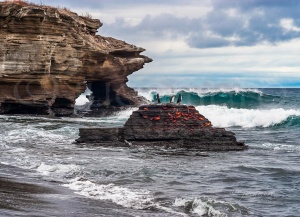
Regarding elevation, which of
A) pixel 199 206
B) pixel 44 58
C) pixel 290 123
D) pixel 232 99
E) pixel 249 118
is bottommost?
pixel 199 206

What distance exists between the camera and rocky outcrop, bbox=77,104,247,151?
18922 millimetres

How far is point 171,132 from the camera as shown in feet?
63.1

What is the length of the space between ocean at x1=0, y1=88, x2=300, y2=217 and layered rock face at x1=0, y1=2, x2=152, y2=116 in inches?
324

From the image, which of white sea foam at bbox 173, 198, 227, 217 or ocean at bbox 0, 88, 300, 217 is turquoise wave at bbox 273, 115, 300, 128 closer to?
ocean at bbox 0, 88, 300, 217

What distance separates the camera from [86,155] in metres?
17.4

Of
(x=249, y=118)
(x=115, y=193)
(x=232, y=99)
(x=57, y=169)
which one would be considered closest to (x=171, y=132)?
(x=57, y=169)

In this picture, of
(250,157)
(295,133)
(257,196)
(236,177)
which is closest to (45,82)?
(295,133)

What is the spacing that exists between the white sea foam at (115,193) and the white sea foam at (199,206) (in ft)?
1.77

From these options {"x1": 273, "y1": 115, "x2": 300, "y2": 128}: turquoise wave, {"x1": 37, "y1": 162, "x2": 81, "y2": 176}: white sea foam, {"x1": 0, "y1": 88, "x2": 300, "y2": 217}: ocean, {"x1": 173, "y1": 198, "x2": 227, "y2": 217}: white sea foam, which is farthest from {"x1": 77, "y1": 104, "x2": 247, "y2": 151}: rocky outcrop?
{"x1": 273, "y1": 115, "x2": 300, "y2": 128}: turquoise wave

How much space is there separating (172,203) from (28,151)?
8.56 meters

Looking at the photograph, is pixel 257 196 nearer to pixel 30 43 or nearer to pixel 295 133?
pixel 295 133

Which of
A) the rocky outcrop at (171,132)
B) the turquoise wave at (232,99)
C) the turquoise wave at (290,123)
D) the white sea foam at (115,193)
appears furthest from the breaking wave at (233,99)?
the white sea foam at (115,193)

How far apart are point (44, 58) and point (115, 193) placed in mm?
20250

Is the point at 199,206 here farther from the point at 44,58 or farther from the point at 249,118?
the point at 249,118
